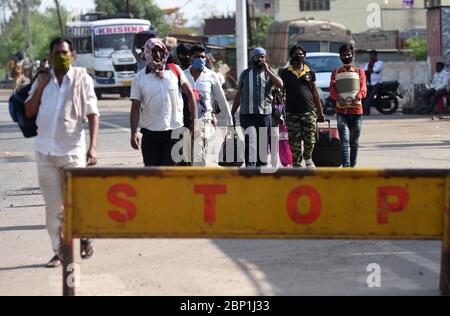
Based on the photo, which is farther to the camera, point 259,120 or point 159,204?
point 259,120

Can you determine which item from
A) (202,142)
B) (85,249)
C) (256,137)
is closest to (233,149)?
(256,137)

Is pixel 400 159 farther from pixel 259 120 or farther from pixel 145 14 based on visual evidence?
pixel 145 14

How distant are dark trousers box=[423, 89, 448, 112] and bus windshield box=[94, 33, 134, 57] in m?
18.4

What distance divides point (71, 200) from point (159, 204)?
1.92ft

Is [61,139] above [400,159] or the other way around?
above

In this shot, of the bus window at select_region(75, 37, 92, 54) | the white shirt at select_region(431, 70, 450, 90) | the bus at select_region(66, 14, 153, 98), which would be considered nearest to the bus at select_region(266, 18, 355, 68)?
the bus at select_region(66, 14, 153, 98)

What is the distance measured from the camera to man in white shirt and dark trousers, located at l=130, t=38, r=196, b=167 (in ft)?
34.2

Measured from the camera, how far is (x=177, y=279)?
27.8ft

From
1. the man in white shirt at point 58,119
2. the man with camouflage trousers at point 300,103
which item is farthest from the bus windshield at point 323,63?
the man in white shirt at point 58,119

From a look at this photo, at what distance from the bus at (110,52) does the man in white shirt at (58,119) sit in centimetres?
3521

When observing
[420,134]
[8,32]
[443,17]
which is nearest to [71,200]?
[420,134]

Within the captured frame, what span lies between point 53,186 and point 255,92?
497cm

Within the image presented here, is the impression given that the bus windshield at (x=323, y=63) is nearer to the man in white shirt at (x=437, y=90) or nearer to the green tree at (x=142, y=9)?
the man in white shirt at (x=437, y=90)

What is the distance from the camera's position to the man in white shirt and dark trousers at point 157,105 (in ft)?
34.2
